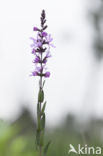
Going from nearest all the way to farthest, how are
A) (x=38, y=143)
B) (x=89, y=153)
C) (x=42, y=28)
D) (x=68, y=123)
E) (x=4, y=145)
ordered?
(x=4, y=145) < (x=38, y=143) < (x=42, y=28) < (x=89, y=153) < (x=68, y=123)

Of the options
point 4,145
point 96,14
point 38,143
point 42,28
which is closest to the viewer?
point 4,145

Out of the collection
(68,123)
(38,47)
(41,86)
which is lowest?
(68,123)

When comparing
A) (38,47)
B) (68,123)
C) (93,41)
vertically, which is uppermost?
(93,41)

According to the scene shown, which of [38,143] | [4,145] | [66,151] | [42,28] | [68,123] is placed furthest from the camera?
[68,123]

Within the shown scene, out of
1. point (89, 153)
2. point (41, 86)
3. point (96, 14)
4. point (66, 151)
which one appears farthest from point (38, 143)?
point (96, 14)

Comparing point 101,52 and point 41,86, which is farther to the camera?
point 101,52

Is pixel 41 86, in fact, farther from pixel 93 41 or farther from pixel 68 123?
pixel 93 41

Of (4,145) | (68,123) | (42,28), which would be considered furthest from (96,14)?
(4,145)

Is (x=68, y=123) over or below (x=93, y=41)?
below

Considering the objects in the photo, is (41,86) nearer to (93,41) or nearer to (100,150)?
(100,150)
